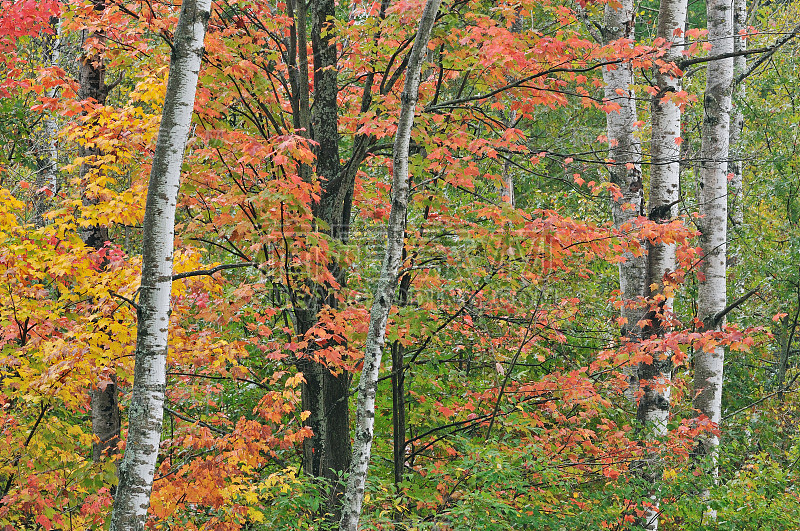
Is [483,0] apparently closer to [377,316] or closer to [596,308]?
[377,316]

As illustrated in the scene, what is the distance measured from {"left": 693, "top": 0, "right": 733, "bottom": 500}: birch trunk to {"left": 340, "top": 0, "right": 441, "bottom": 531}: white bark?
445 centimetres

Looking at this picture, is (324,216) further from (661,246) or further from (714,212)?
(714,212)

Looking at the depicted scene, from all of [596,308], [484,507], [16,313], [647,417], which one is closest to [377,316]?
[484,507]

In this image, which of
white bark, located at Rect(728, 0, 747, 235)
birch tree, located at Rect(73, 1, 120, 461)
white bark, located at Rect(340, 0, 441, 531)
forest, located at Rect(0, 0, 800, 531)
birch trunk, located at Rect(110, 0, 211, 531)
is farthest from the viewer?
white bark, located at Rect(728, 0, 747, 235)

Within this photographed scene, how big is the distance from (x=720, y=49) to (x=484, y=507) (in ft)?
19.0

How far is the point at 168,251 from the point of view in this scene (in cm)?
406

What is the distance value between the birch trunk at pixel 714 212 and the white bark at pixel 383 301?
14.6 ft

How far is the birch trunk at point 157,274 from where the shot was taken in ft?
12.9

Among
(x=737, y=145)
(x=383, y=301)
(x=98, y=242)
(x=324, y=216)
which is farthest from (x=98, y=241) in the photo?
(x=737, y=145)

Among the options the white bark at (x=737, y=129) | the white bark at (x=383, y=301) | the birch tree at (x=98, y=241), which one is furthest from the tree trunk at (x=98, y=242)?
the white bark at (x=737, y=129)

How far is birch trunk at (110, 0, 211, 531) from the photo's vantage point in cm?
392

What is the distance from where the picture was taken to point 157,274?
400cm

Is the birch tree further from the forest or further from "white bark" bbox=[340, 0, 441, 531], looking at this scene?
"white bark" bbox=[340, 0, 441, 531]

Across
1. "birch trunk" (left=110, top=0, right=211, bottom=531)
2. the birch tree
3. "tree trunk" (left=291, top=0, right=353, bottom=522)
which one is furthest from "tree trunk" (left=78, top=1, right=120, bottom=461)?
"birch trunk" (left=110, top=0, right=211, bottom=531)
